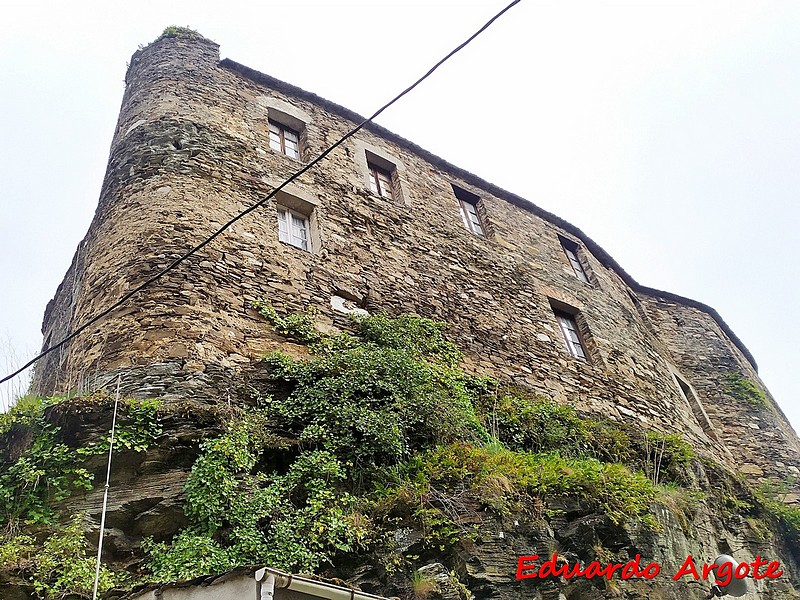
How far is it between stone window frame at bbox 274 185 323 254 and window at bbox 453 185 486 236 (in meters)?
3.88

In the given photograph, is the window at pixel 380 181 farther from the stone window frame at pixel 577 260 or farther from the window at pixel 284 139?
the stone window frame at pixel 577 260

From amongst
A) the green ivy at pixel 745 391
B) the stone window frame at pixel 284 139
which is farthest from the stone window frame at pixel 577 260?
the stone window frame at pixel 284 139

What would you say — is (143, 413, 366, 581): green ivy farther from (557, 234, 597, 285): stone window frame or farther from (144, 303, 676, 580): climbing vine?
(557, 234, 597, 285): stone window frame

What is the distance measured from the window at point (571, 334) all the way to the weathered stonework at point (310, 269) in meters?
0.13

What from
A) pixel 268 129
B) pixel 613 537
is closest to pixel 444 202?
pixel 268 129

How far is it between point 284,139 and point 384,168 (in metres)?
2.12

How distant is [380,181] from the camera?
39.2 ft

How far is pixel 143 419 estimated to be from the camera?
5836 mm

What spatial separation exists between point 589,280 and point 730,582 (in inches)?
353

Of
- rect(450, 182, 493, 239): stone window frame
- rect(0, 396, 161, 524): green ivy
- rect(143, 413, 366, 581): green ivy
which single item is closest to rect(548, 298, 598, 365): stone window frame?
rect(450, 182, 493, 239): stone window frame

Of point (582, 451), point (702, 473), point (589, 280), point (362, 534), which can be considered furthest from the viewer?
point (589, 280)

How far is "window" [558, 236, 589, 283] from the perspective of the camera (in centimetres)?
1445

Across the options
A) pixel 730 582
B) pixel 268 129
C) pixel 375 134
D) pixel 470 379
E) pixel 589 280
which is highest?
pixel 375 134

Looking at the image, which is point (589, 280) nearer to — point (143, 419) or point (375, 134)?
point (375, 134)
